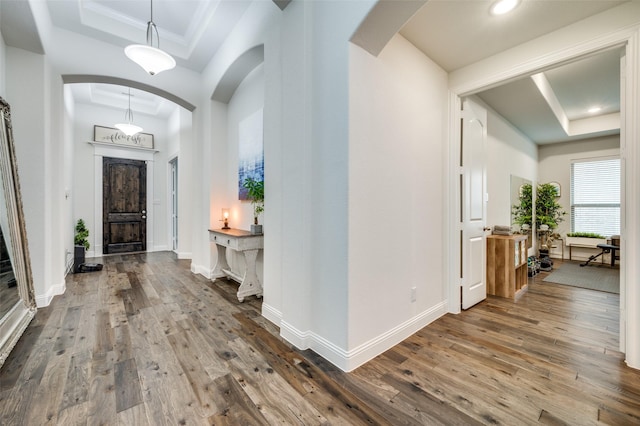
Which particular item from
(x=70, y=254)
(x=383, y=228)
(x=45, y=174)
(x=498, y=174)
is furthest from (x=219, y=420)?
(x=70, y=254)

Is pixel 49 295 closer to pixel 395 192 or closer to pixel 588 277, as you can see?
pixel 395 192

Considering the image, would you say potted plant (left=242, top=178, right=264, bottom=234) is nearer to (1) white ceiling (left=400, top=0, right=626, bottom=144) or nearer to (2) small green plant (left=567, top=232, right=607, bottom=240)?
(1) white ceiling (left=400, top=0, right=626, bottom=144)

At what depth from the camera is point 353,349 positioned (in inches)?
73.2

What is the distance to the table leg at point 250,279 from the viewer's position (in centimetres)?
317

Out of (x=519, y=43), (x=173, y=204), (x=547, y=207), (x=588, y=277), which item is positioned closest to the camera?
(x=519, y=43)

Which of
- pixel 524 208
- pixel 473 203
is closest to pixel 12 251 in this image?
pixel 473 203

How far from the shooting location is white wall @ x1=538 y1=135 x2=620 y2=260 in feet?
18.9

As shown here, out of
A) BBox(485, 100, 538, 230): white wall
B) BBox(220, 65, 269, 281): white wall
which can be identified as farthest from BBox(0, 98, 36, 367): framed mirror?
BBox(485, 100, 538, 230): white wall

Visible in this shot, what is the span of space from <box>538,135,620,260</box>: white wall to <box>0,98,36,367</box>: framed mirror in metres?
9.20

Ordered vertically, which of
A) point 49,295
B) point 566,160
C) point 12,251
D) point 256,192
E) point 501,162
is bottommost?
point 49,295

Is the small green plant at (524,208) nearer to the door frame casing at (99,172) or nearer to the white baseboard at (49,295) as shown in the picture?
the white baseboard at (49,295)

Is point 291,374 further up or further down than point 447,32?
further down

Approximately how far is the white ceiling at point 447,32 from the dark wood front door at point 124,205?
5.52 ft

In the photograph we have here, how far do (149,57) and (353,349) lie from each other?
10.7ft
